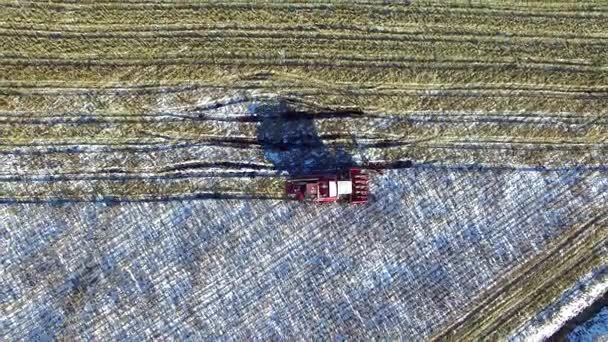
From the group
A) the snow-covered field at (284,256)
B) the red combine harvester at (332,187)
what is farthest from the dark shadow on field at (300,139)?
the snow-covered field at (284,256)

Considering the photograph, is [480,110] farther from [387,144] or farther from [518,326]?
[518,326]

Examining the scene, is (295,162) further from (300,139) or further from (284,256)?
(284,256)

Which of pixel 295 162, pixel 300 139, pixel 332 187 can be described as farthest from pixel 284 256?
pixel 300 139

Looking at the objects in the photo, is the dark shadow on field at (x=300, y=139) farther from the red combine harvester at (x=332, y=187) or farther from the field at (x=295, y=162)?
the red combine harvester at (x=332, y=187)

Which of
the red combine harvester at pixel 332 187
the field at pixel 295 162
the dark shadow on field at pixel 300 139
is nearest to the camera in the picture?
the red combine harvester at pixel 332 187

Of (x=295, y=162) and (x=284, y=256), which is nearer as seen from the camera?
(x=284, y=256)

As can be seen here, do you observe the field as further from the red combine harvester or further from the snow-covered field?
the red combine harvester
